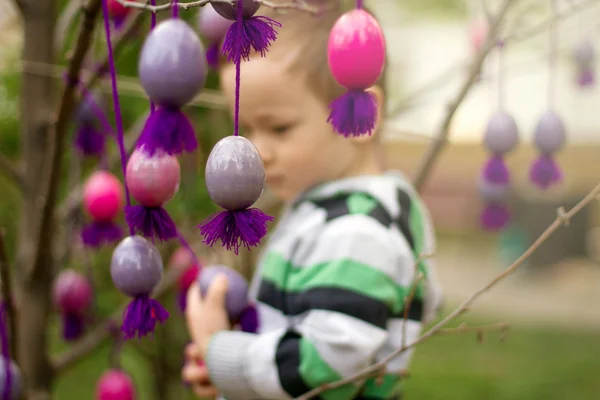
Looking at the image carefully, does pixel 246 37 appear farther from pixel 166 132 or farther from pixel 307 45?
pixel 307 45

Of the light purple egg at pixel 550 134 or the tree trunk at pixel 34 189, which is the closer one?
the light purple egg at pixel 550 134

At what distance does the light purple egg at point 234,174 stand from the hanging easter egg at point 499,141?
390mm

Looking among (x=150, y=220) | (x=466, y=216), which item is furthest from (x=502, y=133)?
(x=466, y=216)

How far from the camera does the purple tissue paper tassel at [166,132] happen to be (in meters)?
0.43

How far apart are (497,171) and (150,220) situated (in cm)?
40

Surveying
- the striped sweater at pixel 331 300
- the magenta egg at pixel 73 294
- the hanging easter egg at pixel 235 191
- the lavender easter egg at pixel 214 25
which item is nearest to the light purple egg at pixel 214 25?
the lavender easter egg at pixel 214 25

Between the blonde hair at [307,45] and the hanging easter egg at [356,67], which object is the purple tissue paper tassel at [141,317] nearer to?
the hanging easter egg at [356,67]

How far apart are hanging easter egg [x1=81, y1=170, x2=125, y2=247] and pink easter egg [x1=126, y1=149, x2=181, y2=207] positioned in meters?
0.27

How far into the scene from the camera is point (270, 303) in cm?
76

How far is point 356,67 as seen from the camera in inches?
18.5

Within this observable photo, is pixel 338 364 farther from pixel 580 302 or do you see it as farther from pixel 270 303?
pixel 580 302

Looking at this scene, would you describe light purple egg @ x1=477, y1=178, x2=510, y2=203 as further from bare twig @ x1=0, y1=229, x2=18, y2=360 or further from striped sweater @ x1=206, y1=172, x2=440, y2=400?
bare twig @ x1=0, y1=229, x2=18, y2=360

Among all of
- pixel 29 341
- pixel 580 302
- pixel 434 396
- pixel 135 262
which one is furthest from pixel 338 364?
pixel 580 302

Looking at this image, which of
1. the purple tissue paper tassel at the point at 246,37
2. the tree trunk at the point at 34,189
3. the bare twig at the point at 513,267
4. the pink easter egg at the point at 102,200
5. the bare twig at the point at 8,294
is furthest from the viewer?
the tree trunk at the point at 34,189
